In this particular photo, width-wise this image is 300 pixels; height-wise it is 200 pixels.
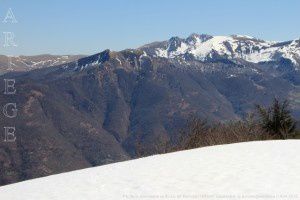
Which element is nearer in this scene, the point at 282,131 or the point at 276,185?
the point at 276,185

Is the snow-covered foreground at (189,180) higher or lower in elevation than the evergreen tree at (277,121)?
higher

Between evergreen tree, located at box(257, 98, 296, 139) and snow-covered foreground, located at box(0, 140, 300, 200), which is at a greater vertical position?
snow-covered foreground, located at box(0, 140, 300, 200)

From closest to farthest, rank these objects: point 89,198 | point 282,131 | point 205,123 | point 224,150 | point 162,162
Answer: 1. point 89,198
2. point 162,162
3. point 224,150
4. point 205,123
5. point 282,131

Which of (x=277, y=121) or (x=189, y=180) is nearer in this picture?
(x=189, y=180)

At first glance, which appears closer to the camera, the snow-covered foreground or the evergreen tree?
the snow-covered foreground

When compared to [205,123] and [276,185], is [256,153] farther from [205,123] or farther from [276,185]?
A: [205,123]

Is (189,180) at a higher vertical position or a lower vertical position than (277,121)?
higher

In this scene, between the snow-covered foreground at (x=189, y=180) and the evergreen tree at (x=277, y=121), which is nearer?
the snow-covered foreground at (x=189, y=180)

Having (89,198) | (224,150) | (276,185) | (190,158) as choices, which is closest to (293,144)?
(224,150)
